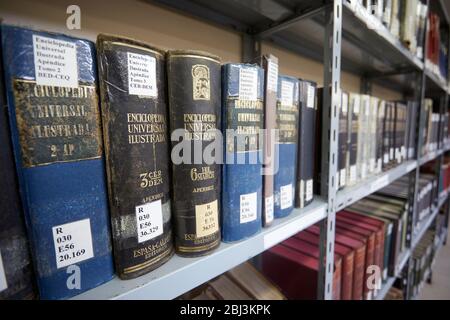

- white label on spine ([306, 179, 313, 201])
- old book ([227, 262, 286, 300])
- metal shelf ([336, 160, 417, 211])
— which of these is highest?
white label on spine ([306, 179, 313, 201])

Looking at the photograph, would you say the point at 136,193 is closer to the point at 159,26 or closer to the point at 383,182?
the point at 159,26

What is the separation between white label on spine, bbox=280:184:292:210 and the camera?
48cm

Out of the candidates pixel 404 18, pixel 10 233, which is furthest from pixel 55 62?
pixel 404 18

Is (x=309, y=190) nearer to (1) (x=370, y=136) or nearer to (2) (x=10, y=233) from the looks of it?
(1) (x=370, y=136)

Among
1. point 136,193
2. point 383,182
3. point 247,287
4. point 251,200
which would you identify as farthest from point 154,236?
point 383,182

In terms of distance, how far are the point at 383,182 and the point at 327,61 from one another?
20.7 inches

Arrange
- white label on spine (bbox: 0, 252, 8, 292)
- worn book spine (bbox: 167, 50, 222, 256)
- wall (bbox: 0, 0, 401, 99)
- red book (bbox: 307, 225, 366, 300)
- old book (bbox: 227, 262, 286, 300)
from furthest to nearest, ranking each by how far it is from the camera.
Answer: red book (bbox: 307, 225, 366, 300), old book (bbox: 227, 262, 286, 300), wall (bbox: 0, 0, 401, 99), worn book spine (bbox: 167, 50, 222, 256), white label on spine (bbox: 0, 252, 8, 292)

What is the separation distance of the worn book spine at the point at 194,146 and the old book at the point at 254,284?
1.30 feet

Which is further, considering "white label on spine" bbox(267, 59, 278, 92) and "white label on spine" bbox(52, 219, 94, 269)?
"white label on spine" bbox(267, 59, 278, 92)

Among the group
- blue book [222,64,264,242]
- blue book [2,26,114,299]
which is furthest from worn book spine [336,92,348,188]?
blue book [2,26,114,299]

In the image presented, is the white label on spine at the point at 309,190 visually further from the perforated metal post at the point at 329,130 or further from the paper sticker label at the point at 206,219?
the paper sticker label at the point at 206,219

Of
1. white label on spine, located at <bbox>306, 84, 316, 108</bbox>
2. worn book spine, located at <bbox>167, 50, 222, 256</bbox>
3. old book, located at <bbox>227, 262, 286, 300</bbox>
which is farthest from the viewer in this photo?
Result: old book, located at <bbox>227, 262, 286, 300</bbox>

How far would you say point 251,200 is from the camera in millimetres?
400

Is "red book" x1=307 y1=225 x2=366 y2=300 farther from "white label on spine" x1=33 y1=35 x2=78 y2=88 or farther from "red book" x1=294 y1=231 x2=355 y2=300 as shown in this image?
"white label on spine" x1=33 y1=35 x2=78 y2=88
